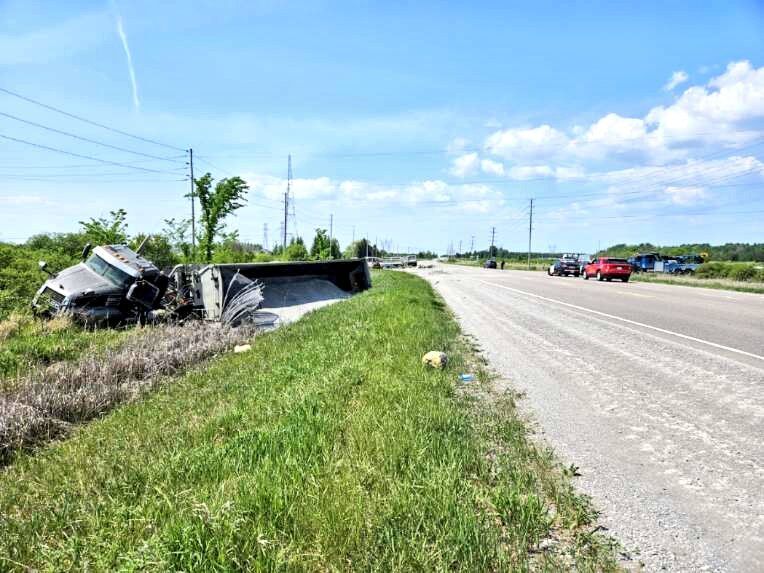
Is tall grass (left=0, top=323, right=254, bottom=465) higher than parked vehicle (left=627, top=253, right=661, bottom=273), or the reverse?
parked vehicle (left=627, top=253, right=661, bottom=273)

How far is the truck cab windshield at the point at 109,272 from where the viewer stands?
13.1 metres

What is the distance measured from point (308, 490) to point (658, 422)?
11.5ft

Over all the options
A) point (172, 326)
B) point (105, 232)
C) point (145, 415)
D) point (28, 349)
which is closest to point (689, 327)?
point (145, 415)

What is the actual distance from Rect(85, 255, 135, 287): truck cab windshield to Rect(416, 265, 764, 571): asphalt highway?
31.9ft

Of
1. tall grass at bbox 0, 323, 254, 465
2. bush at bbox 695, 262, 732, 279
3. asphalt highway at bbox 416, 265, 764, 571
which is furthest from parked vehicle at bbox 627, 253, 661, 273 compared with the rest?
tall grass at bbox 0, 323, 254, 465

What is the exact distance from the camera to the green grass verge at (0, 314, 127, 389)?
8.38 metres

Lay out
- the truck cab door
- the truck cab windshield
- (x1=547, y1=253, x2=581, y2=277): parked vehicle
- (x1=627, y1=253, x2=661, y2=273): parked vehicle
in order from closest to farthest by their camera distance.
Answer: the truck cab door → the truck cab windshield → (x1=547, y1=253, x2=581, y2=277): parked vehicle → (x1=627, y1=253, x2=661, y2=273): parked vehicle

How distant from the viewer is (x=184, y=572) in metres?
2.18

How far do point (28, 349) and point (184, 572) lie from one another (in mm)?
9208

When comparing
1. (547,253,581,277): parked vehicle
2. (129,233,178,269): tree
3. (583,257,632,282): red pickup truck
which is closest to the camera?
(583,257,632,282): red pickup truck

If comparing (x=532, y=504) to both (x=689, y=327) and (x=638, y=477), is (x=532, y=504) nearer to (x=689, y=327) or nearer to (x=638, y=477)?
(x=638, y=477)

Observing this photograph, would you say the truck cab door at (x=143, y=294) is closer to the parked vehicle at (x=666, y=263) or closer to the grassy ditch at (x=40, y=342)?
the grassy ditch at (x=40, y=342)

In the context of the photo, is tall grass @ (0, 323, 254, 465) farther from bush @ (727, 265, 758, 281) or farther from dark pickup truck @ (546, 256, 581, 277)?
dark pickup truck @ (546, 256, 581, 277)

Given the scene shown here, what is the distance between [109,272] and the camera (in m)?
13.3
